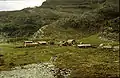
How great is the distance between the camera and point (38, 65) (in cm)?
6519

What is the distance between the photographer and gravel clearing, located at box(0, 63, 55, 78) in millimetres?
56487

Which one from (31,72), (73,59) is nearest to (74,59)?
(73,59)

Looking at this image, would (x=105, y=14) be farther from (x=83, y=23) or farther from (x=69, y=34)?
(x=69, y=34)

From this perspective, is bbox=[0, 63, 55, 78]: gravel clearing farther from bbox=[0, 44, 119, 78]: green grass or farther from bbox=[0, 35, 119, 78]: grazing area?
bbox=[0, 44, 119, 78]: green grass

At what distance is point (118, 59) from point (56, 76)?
19.5m

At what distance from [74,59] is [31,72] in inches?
564

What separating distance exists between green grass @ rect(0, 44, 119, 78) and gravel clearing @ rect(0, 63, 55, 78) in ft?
9.65

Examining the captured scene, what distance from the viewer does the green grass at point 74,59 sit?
184 feet

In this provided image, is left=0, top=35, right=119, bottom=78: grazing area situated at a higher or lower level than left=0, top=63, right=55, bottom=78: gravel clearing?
higher

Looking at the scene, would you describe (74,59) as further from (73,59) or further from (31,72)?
(31,72)

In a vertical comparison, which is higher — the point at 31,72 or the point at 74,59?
the point at 74,59

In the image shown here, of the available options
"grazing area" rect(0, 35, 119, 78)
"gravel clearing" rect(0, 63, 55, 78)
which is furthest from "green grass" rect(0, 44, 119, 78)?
"gravel clearing" rect(0, 63, 55, 78)

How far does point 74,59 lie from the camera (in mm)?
69125

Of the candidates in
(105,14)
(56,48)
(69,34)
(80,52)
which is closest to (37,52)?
(56,48)
